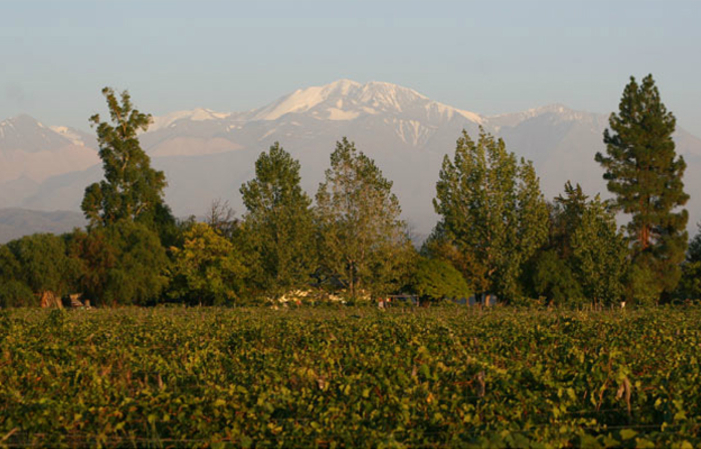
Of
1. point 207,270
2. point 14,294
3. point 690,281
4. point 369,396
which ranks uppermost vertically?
point 207,270

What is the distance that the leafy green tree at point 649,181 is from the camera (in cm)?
6253

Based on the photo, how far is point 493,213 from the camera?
63.8 meters

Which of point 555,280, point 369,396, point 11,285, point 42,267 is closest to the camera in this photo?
point 369,396

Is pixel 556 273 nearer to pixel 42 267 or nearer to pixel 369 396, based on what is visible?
pixel 42 267

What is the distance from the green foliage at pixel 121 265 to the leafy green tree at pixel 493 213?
23.0 meters

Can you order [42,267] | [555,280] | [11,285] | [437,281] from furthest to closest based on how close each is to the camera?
[437,281] → [555,280] → [42,267] → [11,285]

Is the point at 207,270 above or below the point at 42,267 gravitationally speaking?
below

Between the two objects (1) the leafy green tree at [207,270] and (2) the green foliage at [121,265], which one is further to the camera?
(1) the leafy green tree at [207,270]

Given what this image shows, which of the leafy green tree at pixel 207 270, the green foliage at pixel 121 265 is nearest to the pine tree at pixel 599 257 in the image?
→ the leafy green tree at pixel 207 270

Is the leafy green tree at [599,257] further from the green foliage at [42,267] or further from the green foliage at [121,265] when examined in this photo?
the green foliage at [42,267]

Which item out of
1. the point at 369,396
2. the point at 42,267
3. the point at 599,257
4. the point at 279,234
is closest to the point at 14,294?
the point at 42,267

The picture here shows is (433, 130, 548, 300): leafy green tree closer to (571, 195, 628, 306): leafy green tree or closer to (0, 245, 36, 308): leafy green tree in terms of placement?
(571, 195, 628, 306): leafy green tree

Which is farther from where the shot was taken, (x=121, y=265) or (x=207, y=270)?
(x=207, y=270)

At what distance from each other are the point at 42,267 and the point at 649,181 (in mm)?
46459
